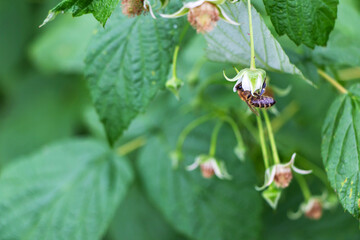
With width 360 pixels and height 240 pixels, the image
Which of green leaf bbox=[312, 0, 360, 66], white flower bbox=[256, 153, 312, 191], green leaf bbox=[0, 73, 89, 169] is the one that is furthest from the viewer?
green leaf bbox=[0, 73, 89, 169]

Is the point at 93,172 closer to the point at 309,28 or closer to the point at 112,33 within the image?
the point at 112,33

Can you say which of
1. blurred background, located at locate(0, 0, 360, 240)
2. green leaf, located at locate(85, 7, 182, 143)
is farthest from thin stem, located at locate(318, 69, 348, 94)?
green leaf, located at locate(85, 7, 182, 143)

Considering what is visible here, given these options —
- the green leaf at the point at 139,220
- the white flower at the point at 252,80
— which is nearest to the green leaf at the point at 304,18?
the white flower at the point at 252,80

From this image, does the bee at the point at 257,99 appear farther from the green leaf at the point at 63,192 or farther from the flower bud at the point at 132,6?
the green leaf at the point at 63,192

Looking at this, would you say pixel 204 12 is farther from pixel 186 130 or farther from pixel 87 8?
pixel 186 130

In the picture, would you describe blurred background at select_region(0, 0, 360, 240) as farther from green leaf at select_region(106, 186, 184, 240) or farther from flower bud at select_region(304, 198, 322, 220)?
flower bud at select_region(304, 198, 322, 220)

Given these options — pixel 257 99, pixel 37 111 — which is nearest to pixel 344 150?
pixel 257 99

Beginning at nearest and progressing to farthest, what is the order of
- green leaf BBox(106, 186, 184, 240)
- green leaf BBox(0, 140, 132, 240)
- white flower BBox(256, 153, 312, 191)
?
white flower BBox(256, 153, 312, 191), green leaf BBox(0, 140, 132, 240), green leaf BBox(106, 186, 184, 240)
